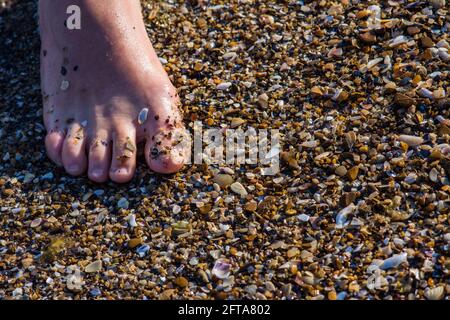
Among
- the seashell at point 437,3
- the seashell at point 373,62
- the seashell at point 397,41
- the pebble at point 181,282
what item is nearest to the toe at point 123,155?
the pebble at point 181,282

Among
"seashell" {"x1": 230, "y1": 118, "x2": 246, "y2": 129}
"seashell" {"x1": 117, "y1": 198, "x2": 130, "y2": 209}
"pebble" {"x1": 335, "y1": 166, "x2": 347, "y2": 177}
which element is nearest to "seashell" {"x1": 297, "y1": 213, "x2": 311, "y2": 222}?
"pebble" {"x1": 335, "y1": 166, "x2": 347, "y2": 177}

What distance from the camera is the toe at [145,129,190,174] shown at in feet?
7.75

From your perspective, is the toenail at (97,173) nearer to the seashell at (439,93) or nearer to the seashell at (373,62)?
the seashell at (373,62)

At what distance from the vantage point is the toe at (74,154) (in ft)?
7.96

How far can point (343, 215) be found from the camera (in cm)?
217

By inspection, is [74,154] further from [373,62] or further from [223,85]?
[373,62]

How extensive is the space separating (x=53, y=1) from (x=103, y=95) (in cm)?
49

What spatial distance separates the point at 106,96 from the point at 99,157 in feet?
0.82

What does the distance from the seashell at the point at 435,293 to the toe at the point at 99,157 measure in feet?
3.60

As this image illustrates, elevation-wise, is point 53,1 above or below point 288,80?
above

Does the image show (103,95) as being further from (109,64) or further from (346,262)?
(346,262)

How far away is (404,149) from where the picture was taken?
7.54 ft

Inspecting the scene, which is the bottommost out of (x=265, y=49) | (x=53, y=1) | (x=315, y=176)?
(x=315, y=176)
